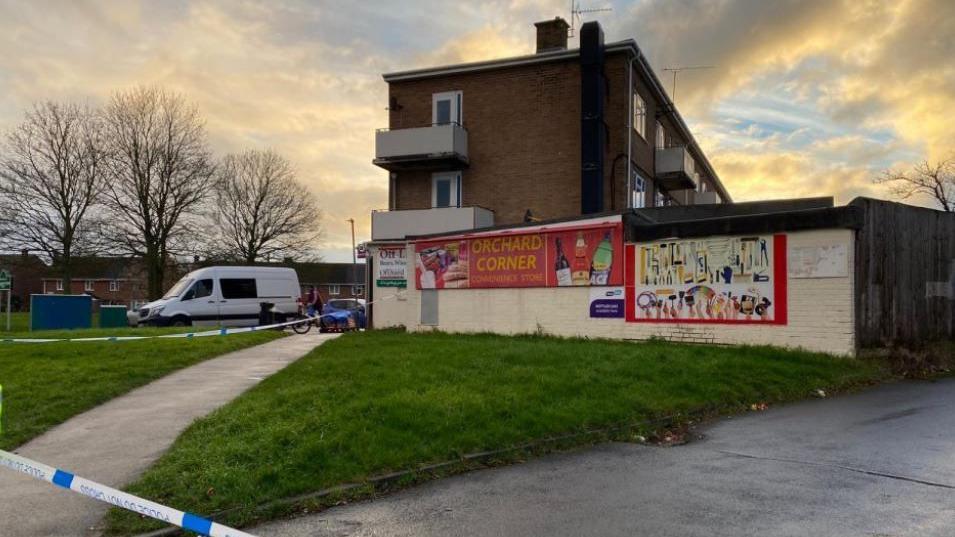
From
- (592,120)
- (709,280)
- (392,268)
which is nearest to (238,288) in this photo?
(392,268)

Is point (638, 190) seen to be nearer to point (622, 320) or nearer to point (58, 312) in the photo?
point (622, 320)

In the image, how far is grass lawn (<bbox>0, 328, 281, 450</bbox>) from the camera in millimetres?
8367

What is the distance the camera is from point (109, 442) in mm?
7211

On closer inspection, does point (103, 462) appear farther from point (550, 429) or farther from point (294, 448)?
point (550, 429)

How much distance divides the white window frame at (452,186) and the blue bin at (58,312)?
46.5 ft

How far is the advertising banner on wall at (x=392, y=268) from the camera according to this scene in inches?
859

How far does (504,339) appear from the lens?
15266mm

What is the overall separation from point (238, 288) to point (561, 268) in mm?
13884

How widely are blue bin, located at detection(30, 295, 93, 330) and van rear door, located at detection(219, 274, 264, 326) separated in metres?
6.25

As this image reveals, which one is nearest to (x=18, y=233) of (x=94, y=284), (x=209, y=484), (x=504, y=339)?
(x=504, y=339)

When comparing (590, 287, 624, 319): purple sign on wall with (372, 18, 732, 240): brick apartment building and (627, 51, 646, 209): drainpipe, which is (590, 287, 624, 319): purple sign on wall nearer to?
(372, 18, 732, 240): brick apartment building

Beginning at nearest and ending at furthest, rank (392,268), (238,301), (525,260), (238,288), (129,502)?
(129,502), (525,260), (392,268), (238,301), (238,288)

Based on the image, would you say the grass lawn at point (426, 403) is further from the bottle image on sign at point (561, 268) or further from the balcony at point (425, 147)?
the balcony at point (425, 147)

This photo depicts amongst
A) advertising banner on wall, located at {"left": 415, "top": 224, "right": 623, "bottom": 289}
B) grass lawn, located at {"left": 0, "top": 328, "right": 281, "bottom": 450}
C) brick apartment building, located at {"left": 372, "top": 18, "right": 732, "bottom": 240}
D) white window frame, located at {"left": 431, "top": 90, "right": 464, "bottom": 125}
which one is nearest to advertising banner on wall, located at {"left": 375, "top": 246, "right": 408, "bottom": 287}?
advertising banner on wall, located at {"left": 415, "top": 224, "right": 623, "bottom": 289}
